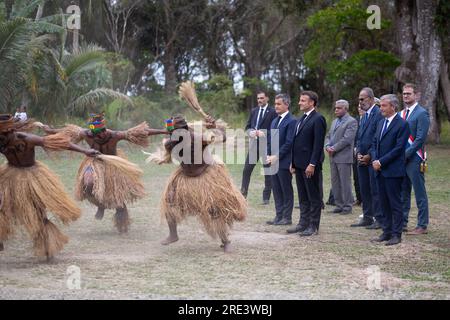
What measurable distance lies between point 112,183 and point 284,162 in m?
2.43

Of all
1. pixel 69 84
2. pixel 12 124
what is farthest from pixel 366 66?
pixel 12 124

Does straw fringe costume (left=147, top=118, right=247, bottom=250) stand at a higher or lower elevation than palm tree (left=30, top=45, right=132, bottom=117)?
lower

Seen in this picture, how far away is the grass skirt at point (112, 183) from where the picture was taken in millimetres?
8391

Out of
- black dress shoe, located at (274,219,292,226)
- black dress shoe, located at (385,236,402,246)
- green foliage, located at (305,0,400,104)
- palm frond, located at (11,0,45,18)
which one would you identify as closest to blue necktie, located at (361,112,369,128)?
black dress shoe, located at (274,219,292,226)

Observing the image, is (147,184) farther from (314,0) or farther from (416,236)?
(314,0)

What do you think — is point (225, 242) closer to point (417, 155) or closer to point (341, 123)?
point (417, 155)

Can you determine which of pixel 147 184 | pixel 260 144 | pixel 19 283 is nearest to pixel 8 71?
pixel 147 184

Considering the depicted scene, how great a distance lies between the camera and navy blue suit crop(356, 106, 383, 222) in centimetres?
911

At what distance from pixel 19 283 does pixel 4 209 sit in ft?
3.55

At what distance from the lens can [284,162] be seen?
9.32m

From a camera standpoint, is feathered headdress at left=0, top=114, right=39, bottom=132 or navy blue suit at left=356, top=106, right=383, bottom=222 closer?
feathered headdress at left=0, top=114, right=39, bottom=132

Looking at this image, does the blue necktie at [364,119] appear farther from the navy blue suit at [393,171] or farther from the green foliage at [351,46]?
the green foliage at [351,46]

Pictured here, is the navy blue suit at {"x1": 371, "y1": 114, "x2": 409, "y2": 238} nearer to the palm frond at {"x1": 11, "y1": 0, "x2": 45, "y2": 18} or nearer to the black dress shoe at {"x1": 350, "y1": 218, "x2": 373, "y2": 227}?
the black dress shoe at {"x1": 350, "y1": 218, "x2": 373, "y2": 227}

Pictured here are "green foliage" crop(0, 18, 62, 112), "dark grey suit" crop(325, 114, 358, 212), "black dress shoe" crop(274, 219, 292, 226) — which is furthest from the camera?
"green foliage" crop(0, 18, 62, 112)
